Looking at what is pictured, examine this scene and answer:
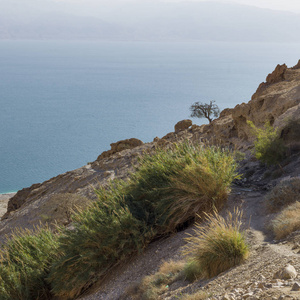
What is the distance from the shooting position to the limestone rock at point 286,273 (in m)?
4.20

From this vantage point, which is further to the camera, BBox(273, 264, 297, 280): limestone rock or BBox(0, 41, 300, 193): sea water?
BBox(0, 41, 300, 193): sea water

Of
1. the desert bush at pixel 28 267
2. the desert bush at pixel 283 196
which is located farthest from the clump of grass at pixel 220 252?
the desert bush at pixel 28 267

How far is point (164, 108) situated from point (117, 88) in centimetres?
3152

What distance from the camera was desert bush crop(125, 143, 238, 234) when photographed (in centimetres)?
726

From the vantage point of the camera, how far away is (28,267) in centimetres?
728

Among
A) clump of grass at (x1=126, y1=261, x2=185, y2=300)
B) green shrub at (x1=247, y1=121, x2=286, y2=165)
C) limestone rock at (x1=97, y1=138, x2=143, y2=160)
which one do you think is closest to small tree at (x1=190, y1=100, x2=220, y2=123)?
limestone rock at (x1=97, y1=138, x2=143, y2=160)

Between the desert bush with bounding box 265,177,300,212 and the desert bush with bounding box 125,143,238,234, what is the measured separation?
2.77ft

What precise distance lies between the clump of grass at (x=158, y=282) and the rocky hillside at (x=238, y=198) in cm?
19

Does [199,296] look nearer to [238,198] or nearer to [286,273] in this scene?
[286,273]

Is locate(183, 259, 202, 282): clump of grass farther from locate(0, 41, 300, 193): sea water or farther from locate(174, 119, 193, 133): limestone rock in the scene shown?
locate(0, 41, 300, 193): sea water

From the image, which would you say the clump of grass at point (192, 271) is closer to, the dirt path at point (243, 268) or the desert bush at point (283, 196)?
the dirt path at point (243, 268)

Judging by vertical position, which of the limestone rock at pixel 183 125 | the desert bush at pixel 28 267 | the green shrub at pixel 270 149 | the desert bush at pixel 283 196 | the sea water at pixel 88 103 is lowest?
the desert bush at pixel 283 196

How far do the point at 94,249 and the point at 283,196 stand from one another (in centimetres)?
343

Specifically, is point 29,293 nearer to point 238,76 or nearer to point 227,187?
point 227,187
